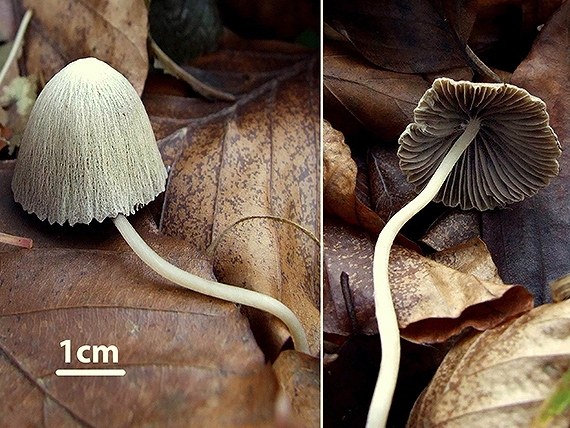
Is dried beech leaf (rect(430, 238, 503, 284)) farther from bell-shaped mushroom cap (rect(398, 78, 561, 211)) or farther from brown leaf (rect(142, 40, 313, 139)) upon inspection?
brown leaf (rect(142, 40, 313, 139))

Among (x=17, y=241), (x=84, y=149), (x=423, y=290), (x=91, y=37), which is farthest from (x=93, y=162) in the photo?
(x=423, y=290)

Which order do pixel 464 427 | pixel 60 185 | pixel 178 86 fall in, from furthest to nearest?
pixel 178 86, pixel 60 185, pixel 464 427

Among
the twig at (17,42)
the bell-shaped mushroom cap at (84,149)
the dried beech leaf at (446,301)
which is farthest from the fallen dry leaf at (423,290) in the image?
the twig at (17,42)

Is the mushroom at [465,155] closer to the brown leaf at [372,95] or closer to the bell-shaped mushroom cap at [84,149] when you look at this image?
the brown leaf at [372,95]

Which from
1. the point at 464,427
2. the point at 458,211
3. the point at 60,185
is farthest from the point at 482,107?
the point at 60,185

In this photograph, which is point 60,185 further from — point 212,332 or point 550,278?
point 550,278

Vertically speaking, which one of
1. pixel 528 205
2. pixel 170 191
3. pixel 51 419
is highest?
pixel 528 205

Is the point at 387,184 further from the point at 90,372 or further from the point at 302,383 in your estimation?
the point at 90,372

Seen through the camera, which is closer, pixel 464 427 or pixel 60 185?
pixel 464 427
